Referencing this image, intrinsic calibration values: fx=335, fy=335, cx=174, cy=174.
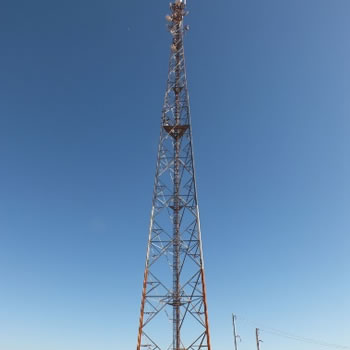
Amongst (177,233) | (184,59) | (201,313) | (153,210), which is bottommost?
(201,313)

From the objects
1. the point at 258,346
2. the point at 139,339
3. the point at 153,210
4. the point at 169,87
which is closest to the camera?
the point at 139,339

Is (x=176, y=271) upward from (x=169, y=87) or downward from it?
downward

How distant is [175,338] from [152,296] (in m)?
3.47

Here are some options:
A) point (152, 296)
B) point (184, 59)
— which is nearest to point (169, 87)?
point (184, 59)

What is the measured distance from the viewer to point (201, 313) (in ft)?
81.3

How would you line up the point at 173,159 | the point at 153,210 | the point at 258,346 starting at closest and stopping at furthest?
1. the point at 153,210
2. the point at 173,159
3. the point at 258,346

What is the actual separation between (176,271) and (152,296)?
2673 millimetres

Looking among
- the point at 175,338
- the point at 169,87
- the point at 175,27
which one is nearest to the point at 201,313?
the point at 175,338

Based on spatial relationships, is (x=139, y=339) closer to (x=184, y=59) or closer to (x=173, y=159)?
(x=173, y=159)

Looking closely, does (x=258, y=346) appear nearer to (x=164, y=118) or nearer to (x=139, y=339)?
(x=139, y=339)

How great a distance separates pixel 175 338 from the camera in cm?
2495

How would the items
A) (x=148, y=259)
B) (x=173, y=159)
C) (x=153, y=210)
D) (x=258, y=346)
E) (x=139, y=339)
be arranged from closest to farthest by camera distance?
1. (x=139, y=339)
2. (x=148, y=259)
3. (x=153, y=210)
4. (x=173, y=159)
5. (x=258, y=346)

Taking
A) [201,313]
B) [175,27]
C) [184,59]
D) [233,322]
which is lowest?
[201,313]

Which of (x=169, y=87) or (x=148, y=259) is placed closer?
(x=148, y=259)
